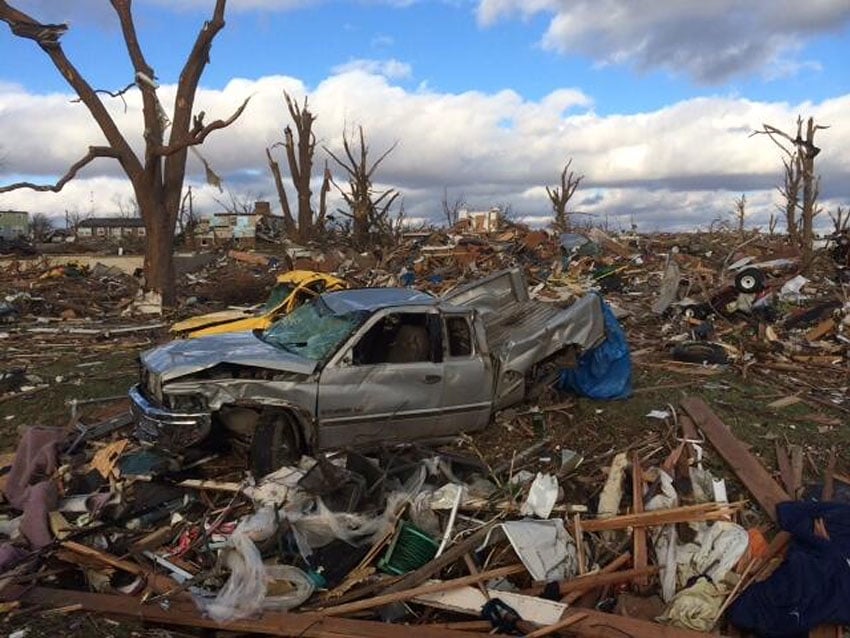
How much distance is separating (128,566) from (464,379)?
3339 millimetres

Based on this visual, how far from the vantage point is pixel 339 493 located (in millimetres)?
5703

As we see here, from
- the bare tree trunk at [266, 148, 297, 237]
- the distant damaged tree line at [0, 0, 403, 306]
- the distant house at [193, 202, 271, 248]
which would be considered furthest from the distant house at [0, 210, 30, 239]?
the distant damaged tree line at [0, 0, 403, 306]

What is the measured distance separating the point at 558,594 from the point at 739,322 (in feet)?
33.0

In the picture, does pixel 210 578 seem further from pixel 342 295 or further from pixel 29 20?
pixel 29 20

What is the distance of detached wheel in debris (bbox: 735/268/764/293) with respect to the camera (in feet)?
45.9

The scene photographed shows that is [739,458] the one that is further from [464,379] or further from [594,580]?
[464,379]

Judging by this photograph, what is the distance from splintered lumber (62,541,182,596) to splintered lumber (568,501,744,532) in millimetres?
3027

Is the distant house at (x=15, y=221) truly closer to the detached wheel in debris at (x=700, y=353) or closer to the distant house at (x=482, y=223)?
the distant house at (x=482, y=223)

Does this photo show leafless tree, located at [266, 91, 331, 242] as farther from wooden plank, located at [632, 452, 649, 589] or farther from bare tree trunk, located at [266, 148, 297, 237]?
wooden plank, located at [632, 452, 649, 589]

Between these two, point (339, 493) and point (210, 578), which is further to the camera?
point (339, 493)

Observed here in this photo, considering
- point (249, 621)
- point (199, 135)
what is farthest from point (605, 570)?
point (199, 135)

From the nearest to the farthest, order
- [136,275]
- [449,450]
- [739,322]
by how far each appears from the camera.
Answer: [449,450], [739,322], [136,275]

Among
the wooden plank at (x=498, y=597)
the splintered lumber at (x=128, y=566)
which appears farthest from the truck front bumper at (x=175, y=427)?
the wooden plank at (x=498, y=597)

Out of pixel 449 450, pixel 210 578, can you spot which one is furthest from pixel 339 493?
pixel 449 450
